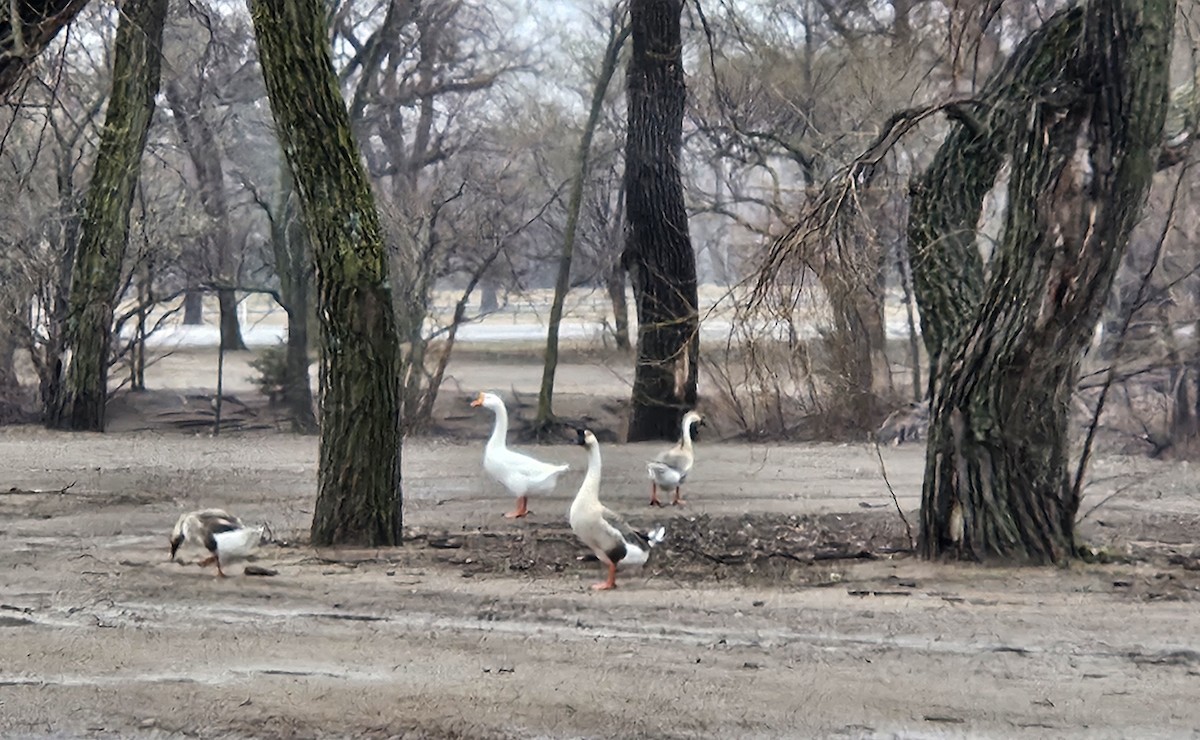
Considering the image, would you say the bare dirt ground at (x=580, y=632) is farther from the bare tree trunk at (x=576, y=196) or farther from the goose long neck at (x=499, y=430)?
the bare tree trunk at (x=576, y=196)

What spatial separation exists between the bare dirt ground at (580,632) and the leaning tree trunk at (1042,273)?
19.5 inches

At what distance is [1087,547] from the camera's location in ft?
30.8

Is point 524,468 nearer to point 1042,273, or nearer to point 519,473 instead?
point 519,473

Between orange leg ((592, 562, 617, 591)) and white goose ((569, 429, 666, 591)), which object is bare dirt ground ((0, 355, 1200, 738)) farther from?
white goose ((569, 429, 666, 591))

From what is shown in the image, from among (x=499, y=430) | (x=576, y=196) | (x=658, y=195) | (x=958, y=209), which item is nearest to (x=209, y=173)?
(x=576, y=196)

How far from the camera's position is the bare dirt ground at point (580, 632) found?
5.84 meters

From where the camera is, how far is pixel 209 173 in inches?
1244

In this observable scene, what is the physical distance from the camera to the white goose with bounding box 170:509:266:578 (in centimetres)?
853

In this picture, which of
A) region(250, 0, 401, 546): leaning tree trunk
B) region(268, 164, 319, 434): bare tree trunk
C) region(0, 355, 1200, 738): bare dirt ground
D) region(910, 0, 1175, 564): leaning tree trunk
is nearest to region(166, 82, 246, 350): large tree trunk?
region(268, 164, 319, 434): bare tree trunk

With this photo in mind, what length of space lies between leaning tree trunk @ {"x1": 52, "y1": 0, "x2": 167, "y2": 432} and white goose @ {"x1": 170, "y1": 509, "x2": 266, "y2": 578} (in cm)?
1153

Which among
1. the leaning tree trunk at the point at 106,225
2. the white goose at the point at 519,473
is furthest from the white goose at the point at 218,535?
the leaning tree trunk at the point at 106,225

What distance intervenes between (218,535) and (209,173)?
24.7m

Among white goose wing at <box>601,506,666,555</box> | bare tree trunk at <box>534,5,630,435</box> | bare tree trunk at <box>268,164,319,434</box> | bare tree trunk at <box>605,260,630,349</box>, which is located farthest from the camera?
bare tree trunk at <box>605,260,630,349</box>

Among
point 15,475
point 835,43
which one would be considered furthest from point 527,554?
point 835,43
